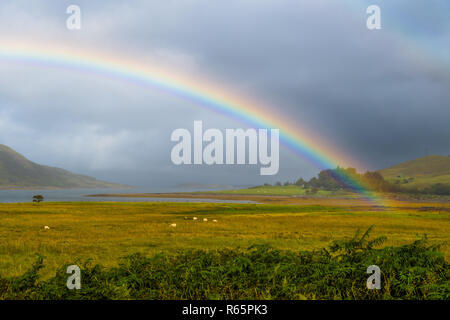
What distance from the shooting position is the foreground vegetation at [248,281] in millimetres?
7061

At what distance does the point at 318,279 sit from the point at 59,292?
18.6ft

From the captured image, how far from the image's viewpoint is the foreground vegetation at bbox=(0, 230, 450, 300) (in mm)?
7061

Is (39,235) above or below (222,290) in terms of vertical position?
below

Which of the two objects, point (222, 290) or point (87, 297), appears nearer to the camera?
point (87, 297)

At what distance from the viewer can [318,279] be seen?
7766 mm

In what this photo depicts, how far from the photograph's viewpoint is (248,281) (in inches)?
316

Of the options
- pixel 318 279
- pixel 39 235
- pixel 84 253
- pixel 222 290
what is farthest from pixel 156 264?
pixel 39 235

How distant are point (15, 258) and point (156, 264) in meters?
14.0

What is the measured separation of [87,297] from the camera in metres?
6.70
